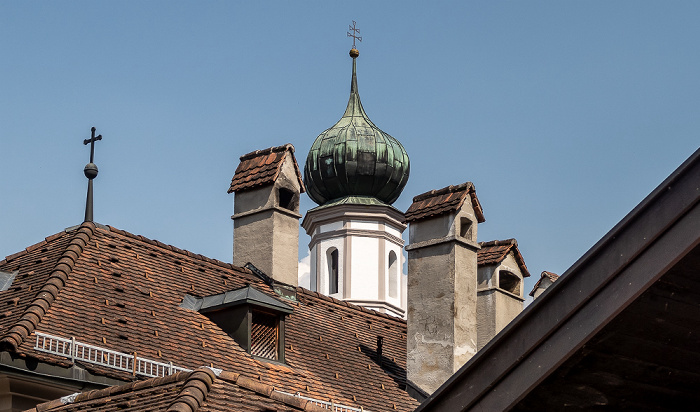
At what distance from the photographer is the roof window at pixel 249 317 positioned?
15.2 metres

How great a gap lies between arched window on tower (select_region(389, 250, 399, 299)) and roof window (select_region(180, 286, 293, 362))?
18.1 meters

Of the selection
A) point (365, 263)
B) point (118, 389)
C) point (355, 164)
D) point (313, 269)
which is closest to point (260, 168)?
point (118, 389)

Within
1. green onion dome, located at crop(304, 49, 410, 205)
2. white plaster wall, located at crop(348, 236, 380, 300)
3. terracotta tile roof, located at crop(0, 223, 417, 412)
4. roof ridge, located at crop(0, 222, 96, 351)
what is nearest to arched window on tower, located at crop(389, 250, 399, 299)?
white plaster wall, located at crop(348, 236, 380, 300)

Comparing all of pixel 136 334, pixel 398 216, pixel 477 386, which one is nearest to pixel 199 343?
pixel 136 334

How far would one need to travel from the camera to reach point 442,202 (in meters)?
18.8

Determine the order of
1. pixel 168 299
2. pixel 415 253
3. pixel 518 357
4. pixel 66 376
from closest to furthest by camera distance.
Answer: pixel 518 357, pixel 66 376, pixel 168 299, pixel 415 253

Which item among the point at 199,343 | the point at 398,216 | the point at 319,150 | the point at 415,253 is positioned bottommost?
the point at 199,343

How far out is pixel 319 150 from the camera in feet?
119

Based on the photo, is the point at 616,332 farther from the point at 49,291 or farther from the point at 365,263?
the point at 365,263

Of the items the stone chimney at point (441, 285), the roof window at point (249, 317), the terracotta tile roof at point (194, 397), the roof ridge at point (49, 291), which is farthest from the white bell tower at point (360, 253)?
the terracotta tile roof at point (194, 397)

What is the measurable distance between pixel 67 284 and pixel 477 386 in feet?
34.6

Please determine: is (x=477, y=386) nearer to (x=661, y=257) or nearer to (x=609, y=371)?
(x=609, y=371)

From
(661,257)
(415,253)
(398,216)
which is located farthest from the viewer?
(398,216)

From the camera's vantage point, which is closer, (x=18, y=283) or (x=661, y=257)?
(x=661, y=257)
